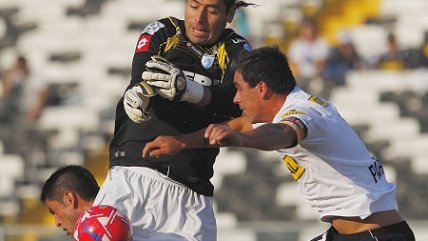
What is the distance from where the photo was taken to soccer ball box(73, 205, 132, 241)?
695cm

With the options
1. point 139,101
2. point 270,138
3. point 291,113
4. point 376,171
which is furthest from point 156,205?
point 270,138

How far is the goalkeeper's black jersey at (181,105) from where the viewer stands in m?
7.36

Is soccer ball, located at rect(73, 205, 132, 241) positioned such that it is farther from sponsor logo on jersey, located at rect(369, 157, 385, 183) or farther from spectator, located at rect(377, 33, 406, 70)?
spectator, located at rect(377, 33, 406, 70)

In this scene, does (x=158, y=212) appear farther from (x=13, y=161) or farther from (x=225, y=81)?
(x=13, y=161)

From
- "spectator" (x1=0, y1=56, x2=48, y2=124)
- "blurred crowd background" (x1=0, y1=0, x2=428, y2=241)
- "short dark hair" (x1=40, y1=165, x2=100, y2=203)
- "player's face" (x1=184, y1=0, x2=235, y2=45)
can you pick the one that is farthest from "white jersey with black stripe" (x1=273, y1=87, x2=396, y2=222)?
"spectator" (x1=0, y1=56, x2=48, y2=124)

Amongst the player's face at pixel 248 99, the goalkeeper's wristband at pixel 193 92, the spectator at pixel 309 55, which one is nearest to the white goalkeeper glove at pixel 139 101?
the goalkeeper's wristband at pixel 193 92

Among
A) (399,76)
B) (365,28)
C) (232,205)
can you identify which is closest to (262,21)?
(365,28)

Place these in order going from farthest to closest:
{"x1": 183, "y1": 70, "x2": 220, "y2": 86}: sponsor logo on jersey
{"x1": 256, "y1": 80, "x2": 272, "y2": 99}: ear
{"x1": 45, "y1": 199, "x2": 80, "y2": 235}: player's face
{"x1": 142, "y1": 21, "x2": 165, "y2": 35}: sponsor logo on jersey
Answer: {"x1": 45, "y1": 199, "x2": 80, "y2": 235}: player's face
{"x1": 142, "y1": 21, "x2": 165, "y2": 35}: sponsor logo on jersey
{"x1": 183, "y1": 70, "x2": 220, "y2": 86}: sponsor logo on jersey
{"x1": 256, "y1": 80, "x2": 272, "y2": 99}: ear

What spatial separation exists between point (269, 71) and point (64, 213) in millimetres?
1941

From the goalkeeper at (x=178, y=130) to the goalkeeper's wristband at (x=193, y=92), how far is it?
234 millimetres

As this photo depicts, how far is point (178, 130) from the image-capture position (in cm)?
736

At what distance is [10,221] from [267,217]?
12.2 ft

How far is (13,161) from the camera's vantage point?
647 inches

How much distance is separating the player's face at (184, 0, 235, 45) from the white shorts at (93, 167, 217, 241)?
910mm
